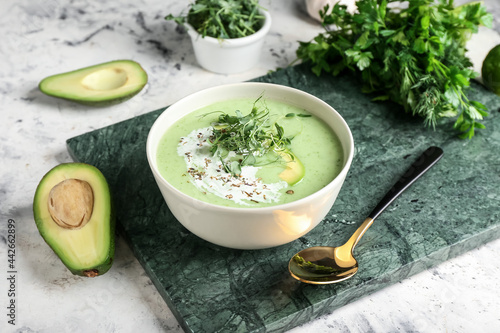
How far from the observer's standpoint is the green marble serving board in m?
1.73

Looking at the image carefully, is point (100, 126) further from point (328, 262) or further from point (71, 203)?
point (328, 262)

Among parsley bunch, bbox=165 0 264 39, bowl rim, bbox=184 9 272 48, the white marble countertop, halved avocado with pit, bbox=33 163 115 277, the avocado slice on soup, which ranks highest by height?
the avocado slice on soup

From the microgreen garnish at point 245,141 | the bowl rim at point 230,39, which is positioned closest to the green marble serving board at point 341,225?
the microgreen garnish at point 245,141

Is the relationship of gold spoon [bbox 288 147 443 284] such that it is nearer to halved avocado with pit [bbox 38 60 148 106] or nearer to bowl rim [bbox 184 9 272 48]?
bowl rim [bbox 184 9 272 48]

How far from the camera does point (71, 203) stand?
184 centimetres

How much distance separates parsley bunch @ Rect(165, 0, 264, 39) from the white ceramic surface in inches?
1.2

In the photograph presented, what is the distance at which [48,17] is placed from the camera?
3.09m

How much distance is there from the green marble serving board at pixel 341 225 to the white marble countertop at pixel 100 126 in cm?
6

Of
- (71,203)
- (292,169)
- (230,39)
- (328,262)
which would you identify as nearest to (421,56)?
(230,39)

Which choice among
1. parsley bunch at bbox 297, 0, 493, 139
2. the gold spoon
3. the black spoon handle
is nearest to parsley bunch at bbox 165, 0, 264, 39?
parsley bunch at bbox 297, 0, 493, 139

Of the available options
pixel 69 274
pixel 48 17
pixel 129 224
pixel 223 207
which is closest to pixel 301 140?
pixel 223 207

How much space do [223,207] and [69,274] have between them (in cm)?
59

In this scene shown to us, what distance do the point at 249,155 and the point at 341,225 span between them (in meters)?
0.39

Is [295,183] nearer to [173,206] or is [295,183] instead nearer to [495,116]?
[173,206]
